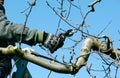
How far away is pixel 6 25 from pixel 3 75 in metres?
0.56

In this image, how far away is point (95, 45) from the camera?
5.07m

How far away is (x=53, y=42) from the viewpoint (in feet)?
14.8

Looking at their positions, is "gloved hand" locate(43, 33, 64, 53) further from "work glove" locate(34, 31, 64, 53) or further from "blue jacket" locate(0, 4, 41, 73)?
"blue jacket" locate(0, 4, 41, 73)

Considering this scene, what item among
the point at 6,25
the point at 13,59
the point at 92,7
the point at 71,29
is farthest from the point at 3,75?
the point at 92,7

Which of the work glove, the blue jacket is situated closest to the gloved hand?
the work glove

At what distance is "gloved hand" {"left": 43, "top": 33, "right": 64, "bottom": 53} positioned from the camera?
4.50 meters

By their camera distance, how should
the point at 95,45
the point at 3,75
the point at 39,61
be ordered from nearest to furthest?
the point at 39,61 → the point at 3,75 → the point at 95,45

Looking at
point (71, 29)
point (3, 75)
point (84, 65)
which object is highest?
point (71, 29)

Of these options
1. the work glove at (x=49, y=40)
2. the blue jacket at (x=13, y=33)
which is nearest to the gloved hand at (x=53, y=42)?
the work glove at (x=49, y=40)

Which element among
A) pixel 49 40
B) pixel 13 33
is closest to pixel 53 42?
pixel 49 40

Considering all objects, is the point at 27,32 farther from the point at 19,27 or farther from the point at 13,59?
the point at 13,59

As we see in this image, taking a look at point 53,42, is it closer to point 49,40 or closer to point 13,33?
point 49,40

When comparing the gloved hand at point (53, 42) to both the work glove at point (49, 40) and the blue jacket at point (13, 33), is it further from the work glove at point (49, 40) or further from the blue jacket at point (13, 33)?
the blue jacket at point (13, 33)

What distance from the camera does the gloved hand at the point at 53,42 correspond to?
14.8ft
